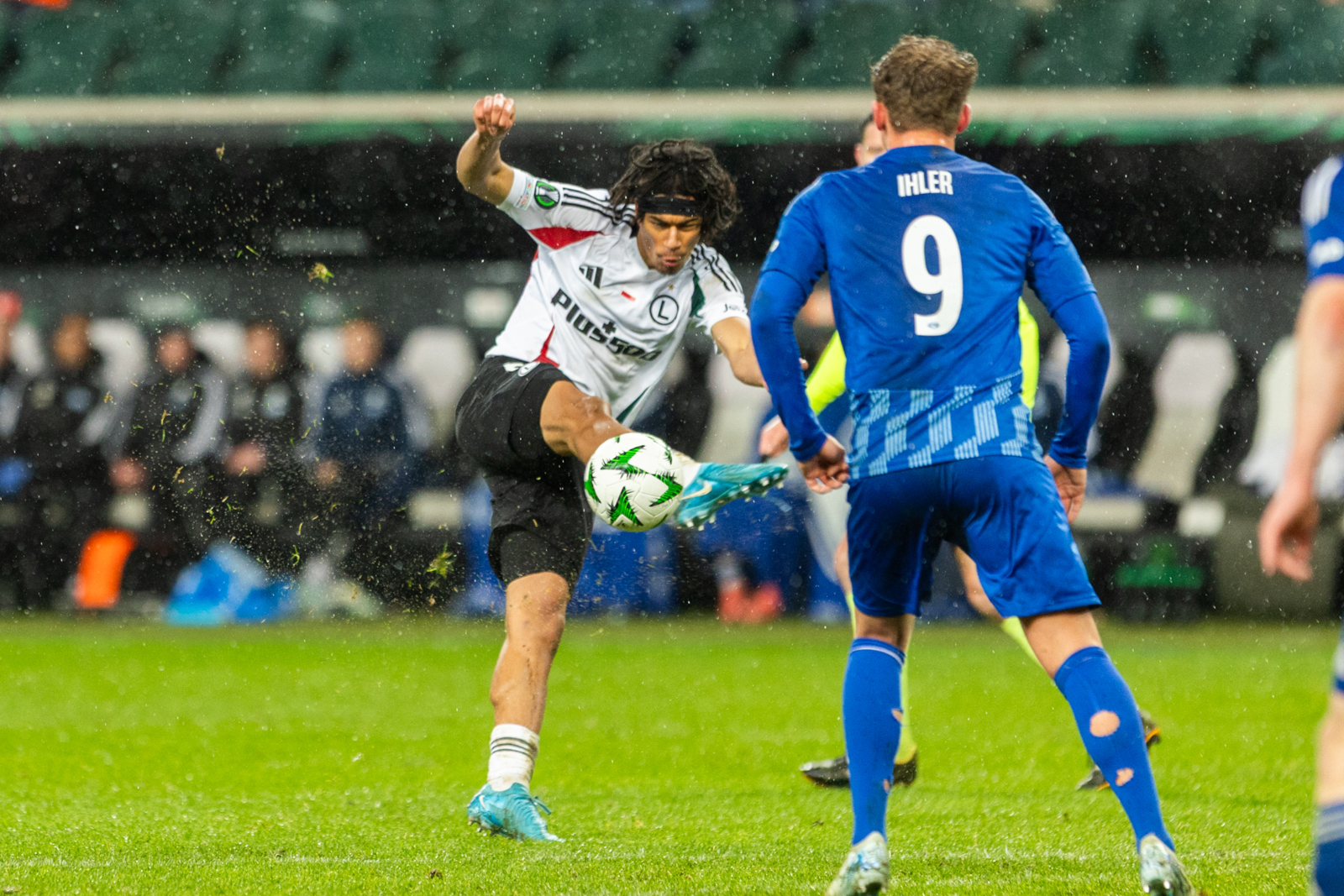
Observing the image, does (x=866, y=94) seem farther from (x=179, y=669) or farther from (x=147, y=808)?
(x=147, y=808)

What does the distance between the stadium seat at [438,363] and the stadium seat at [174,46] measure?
2828 mm

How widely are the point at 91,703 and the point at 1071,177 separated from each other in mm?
7767

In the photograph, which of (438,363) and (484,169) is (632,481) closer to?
(484,169)

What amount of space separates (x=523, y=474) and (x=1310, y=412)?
8.65ft

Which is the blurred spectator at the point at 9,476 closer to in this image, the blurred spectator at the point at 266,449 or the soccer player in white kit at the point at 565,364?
the blurred spectator at the point at 266,449

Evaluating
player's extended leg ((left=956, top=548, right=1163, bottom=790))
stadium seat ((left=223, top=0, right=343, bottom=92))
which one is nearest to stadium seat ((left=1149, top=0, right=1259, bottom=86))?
stadium seat ((left=223, top=0, right=343, bottom=92))

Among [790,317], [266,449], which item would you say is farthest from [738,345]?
[266,449]

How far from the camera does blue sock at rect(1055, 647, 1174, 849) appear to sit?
295 cm

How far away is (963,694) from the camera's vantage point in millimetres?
7820

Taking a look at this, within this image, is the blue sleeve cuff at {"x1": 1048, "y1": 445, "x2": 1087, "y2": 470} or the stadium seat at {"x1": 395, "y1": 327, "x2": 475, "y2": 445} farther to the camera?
the stadium seat at {"x1": 395, "y1": 327, "x2": 475, "y2": 445}

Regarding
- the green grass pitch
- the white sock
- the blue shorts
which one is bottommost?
the green grass pitch

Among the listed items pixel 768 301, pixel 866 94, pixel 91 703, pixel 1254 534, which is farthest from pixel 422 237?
pixel 768 301

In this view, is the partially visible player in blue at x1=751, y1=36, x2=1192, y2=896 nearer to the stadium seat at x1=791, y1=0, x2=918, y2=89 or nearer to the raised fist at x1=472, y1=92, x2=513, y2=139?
the raised fist at x1=472, y1=92, x2=513, y2=139

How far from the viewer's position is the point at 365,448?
11.4 m
